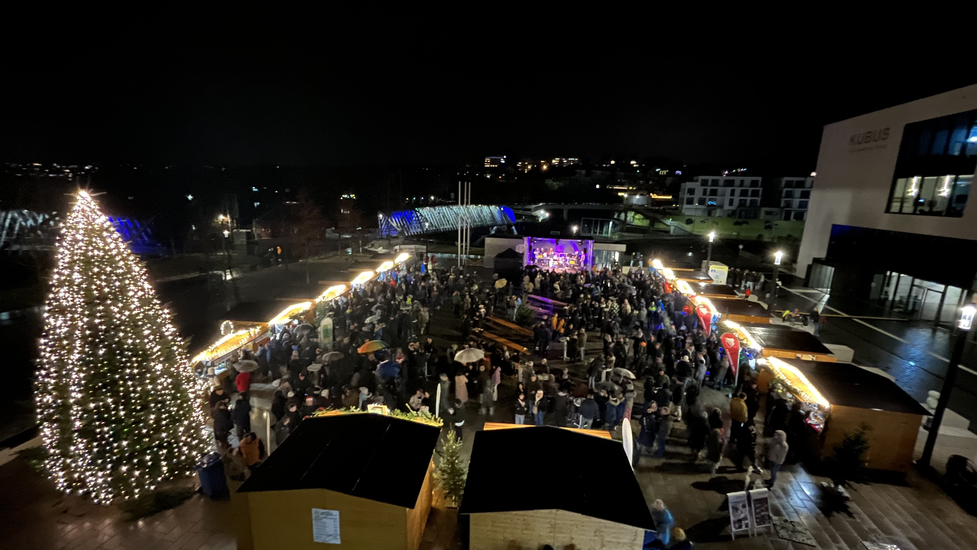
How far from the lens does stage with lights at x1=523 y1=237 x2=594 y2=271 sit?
24.1 m

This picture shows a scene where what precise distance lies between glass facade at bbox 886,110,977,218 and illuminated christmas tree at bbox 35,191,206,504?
1091 inches

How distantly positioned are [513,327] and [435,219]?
36.9 m

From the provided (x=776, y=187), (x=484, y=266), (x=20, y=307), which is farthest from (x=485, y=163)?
(x=20, y=307)

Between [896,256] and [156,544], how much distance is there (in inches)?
1156

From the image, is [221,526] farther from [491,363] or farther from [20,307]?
[20,307]

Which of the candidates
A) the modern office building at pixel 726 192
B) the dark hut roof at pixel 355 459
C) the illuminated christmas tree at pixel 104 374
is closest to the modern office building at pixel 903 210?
the dark hut roof at pixel 355 459

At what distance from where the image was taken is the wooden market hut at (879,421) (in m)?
7.52

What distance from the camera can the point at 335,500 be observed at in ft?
15.3

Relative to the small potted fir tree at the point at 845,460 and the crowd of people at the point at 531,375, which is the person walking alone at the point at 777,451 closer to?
the crowd of people at the point at 531,375

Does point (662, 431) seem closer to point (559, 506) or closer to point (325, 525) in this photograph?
point (559, 506)

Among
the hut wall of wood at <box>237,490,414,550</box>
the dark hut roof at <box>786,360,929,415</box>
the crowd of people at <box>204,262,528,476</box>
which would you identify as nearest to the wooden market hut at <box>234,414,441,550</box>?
the hut wall of wood at <box>237,490,414,550</box>

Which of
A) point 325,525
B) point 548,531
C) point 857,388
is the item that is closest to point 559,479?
point 548,531

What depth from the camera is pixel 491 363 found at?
35.9ft

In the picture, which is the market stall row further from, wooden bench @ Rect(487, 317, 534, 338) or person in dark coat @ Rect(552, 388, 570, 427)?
person in dark coat @ Rect(552, 388, 570, 427)
